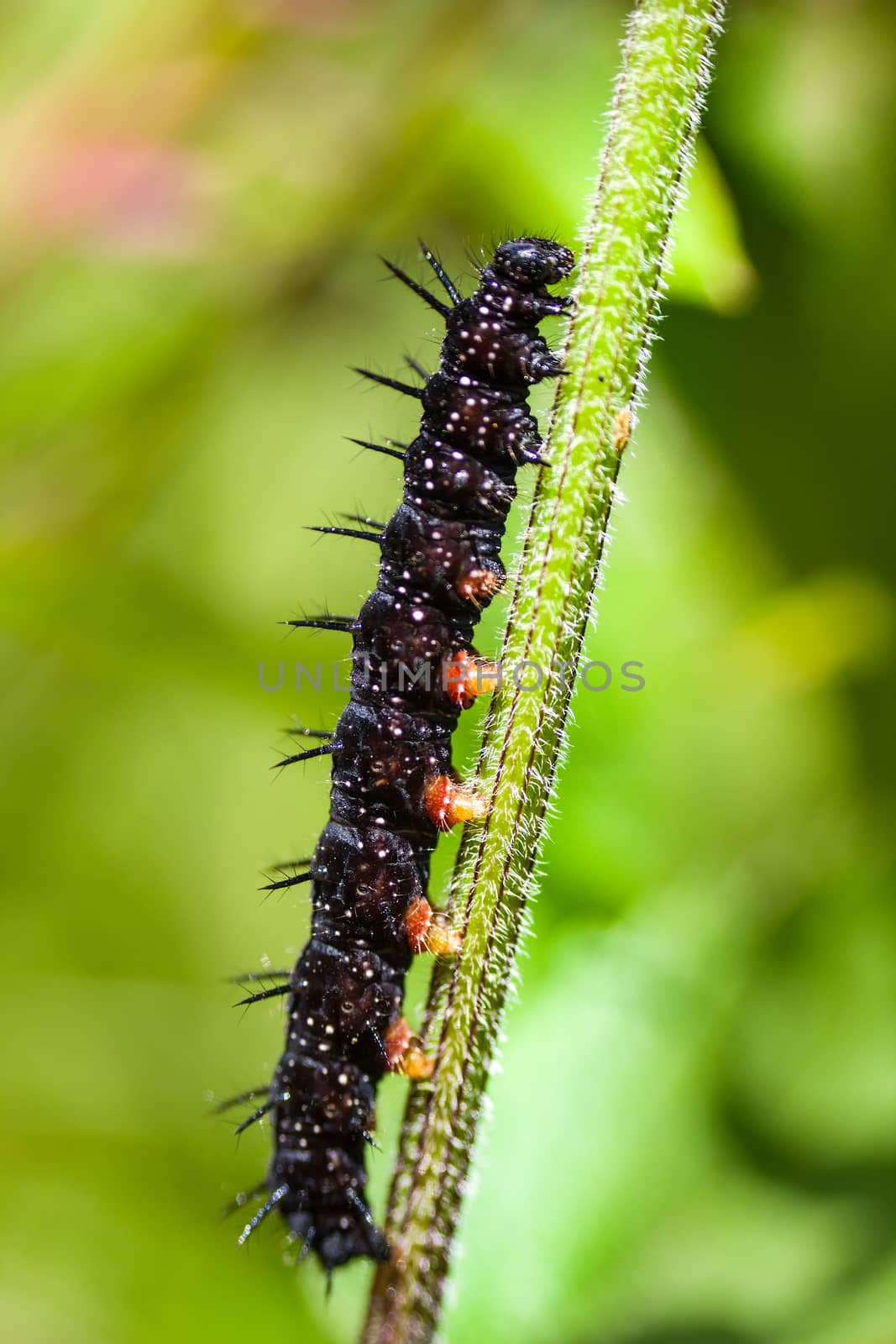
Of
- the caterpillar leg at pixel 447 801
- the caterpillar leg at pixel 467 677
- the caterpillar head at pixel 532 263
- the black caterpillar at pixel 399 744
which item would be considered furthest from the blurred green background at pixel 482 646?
the caterpillar leg at pixel 467 677

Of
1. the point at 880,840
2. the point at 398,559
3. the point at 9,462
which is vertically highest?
the point at 9,462

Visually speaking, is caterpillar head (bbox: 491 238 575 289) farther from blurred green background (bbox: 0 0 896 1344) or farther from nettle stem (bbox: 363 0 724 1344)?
nettle stem (bbox: 363 0 724 1344)

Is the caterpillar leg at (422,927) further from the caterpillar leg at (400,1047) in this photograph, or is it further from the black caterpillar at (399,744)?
the caterpillar leg at (400,1047)

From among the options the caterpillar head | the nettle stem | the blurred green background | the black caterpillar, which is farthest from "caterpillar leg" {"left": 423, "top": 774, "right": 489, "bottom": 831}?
the caterpillar head

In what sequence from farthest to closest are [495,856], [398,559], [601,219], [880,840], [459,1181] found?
1. [880,840]
2. [398,559]
3. [459,1181]
4. [495,856]
5. [601,219]

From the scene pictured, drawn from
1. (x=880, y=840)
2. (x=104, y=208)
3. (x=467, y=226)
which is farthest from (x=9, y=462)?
(x=880, y=840)

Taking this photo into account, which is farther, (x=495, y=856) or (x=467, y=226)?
(x=467, y=226)

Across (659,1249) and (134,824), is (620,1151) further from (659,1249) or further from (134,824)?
(134,824)
